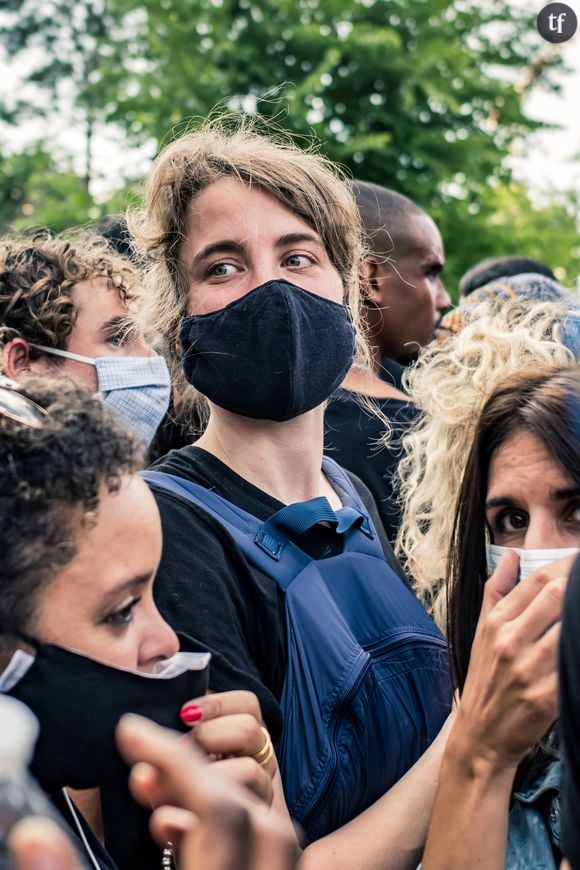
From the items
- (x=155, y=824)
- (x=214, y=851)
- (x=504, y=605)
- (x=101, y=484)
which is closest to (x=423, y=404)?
(x=504, y=605)

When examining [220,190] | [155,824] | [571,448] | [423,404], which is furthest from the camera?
[423,404]

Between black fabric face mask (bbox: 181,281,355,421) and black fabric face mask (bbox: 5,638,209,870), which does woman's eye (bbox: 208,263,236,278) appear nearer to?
black fabric face mask (bbox: 181,281,355,421)

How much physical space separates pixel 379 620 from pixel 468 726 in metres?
0.45

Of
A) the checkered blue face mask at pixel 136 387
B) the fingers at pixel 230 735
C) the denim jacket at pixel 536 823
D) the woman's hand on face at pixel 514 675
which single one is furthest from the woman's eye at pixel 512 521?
the checkered blue face mask at pixel 136 387

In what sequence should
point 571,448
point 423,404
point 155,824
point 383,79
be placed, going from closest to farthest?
1. point 155,824
2. point 571,448
3. point 423,404
4. point 383,79

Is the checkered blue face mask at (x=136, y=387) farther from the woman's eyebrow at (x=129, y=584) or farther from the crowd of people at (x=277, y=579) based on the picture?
the woman's eyebrow at (x=129, y=584)

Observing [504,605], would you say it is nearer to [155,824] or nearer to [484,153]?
[155,824]

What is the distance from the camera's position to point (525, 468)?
7.55ft

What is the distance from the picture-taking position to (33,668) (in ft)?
5.32

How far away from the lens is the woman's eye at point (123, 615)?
1.72 metres

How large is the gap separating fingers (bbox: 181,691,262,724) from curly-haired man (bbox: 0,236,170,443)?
1.78 m

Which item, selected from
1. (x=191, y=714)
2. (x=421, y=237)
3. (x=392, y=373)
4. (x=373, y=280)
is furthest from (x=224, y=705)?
(x=421, y=237)

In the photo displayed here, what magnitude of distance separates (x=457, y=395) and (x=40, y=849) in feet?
6.71

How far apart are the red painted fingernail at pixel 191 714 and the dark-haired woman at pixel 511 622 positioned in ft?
1.66
